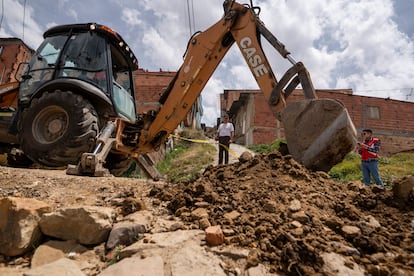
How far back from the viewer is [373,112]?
68.1ft

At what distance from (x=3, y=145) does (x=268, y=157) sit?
242 inches

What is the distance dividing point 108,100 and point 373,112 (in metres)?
21.2

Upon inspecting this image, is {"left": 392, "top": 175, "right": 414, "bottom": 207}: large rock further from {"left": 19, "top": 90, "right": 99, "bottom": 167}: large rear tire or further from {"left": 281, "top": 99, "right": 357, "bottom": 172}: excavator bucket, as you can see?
{"left": 19, "top": 90, "right": 99, "bottom": 167}: large rear tire

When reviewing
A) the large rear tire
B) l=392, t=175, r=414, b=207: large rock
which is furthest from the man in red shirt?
the large rear tire

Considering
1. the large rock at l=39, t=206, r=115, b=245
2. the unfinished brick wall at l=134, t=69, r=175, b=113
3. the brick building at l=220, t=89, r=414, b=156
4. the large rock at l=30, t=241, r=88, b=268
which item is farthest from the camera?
the brick building at l=220, t=89, r=414, b=156

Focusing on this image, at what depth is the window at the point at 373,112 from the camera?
20631mm

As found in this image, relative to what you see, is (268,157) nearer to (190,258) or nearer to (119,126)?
(190,258)

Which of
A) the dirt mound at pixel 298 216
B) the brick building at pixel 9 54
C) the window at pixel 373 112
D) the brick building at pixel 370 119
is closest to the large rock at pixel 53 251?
the dirt mound at pixel 298 216

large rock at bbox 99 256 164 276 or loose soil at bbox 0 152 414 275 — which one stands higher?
loose soil at bbox 0 152 414 275

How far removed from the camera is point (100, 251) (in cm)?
203

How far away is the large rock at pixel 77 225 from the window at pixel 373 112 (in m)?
22.5

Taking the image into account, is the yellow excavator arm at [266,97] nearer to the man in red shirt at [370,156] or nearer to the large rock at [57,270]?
the large rock at [57,270]

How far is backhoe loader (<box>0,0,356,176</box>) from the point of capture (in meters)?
3.54

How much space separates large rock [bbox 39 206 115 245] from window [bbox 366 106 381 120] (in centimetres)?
2252
